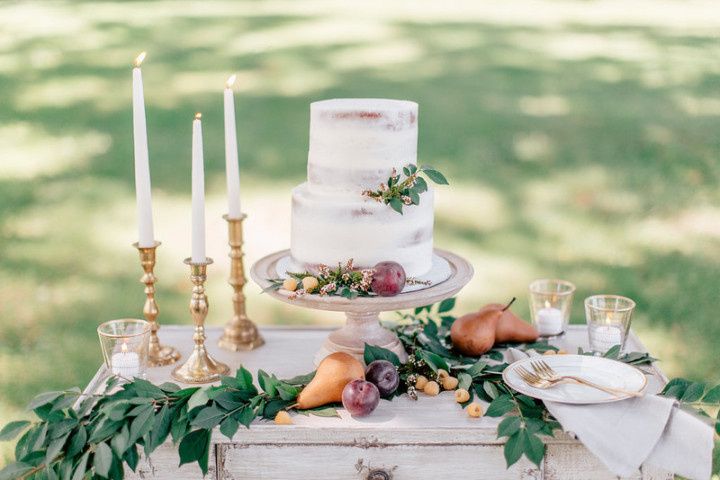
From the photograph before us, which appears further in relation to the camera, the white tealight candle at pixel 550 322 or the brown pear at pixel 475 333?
the white tealight candle at pixel 550 322

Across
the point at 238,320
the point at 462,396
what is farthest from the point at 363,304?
the point at 238,320

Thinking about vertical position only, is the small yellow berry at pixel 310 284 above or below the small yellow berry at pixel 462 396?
above

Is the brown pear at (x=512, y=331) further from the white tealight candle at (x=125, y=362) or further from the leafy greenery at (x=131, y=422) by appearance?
the white tealight candle at (x=125, y=362)

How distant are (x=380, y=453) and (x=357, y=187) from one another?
0.56 m

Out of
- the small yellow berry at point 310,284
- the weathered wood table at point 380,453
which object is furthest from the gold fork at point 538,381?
the small yellow berry at point 310,284

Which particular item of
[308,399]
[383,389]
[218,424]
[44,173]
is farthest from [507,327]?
[44,173]

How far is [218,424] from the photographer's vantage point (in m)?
1.83

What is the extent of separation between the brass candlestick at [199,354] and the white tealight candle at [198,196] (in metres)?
0.03

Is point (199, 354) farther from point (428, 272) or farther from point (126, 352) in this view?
point (428, 272)

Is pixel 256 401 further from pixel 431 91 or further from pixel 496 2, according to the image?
pixel 496 2

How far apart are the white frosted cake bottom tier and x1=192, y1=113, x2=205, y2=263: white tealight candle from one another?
0.69 ft

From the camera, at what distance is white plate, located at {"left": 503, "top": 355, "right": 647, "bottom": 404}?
5.99 feet

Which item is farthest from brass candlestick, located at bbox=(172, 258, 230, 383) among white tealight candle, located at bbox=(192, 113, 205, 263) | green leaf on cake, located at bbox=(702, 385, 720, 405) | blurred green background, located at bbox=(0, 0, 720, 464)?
blurred green background, located at bbox=(0, 0, 720, 464)

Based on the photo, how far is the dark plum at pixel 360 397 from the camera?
1824 millimetres
